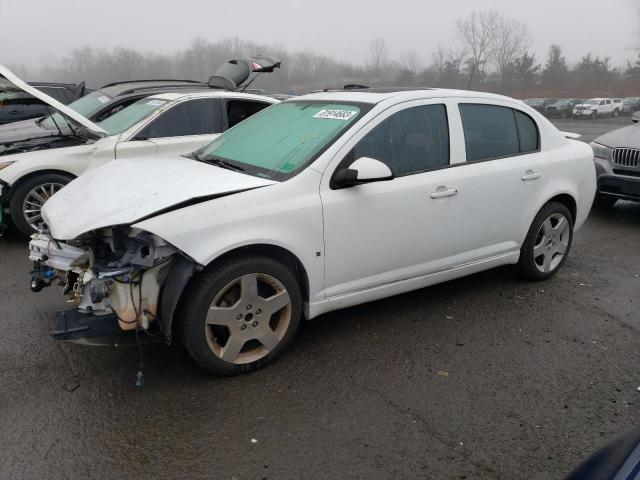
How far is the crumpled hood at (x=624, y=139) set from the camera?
6.98 meters

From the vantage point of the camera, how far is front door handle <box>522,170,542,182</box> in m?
4.23

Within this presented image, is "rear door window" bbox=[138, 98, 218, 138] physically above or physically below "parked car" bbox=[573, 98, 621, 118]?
above

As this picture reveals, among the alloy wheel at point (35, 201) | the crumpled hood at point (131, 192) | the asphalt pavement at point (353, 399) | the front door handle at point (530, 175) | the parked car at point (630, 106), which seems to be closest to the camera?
the asphalt pavement at point (353, 399)

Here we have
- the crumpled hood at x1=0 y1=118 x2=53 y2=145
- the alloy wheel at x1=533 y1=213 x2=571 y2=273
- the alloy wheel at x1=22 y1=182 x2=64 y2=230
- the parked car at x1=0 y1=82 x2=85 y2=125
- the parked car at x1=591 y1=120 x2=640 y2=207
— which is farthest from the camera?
the parked car at x1=591 y1=120 x2=640 y2=207

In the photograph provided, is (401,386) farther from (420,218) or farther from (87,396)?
(87,396)

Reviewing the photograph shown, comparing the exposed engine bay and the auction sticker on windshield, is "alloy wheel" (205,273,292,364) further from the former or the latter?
the auction sticker on windshield

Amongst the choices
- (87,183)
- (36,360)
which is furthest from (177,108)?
(36,360)

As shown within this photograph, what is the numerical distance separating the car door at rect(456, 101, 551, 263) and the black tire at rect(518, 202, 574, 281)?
0.13 meters

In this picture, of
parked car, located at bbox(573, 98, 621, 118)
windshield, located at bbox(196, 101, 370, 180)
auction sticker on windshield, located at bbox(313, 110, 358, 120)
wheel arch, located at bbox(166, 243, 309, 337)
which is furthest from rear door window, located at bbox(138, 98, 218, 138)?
parked car, located at bbox(573, 98, 621, 118)

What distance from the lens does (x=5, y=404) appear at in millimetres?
2922

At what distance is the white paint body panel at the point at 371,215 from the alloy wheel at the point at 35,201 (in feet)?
7.49

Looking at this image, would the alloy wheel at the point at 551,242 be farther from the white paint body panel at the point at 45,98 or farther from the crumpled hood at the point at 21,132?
the crumpled hood at the point at 21,132

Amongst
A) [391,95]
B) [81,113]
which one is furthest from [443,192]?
[81,113]

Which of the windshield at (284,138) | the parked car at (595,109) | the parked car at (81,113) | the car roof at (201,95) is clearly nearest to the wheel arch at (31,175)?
the parked car at (81,113)
